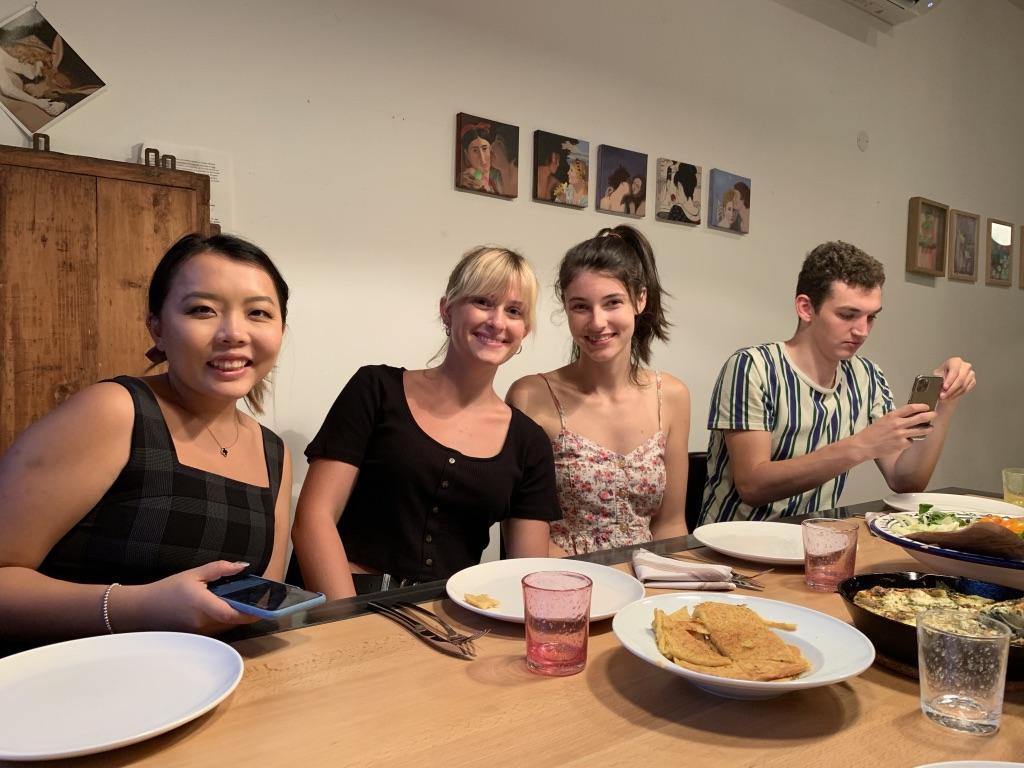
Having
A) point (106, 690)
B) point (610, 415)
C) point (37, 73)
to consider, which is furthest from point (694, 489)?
point (37, 73)

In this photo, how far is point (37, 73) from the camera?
189 centimetres

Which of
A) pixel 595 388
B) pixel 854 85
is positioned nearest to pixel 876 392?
pixel 595 388

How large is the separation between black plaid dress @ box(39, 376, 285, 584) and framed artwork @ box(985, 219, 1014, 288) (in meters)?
5.21

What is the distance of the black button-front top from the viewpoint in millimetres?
1643

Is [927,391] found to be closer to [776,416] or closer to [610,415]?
[776,416]

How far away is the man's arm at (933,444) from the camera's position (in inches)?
74.2

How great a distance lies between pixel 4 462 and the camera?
1022 millimetres

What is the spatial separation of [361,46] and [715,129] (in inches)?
70.8

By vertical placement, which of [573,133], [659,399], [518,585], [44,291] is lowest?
[518,585]

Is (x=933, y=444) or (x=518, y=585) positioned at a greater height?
(x=933, y=444)

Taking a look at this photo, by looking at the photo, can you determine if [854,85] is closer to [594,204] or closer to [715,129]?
[715,129]

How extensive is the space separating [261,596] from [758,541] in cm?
91

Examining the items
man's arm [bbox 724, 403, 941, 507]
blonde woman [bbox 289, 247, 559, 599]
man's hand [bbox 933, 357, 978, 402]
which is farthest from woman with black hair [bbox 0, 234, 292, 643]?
man's hand [bbox 933, 357, 978, 402]

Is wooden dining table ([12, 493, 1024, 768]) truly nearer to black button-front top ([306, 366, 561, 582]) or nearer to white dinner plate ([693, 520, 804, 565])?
white dinner plate ([693, 520, 804, 565])
